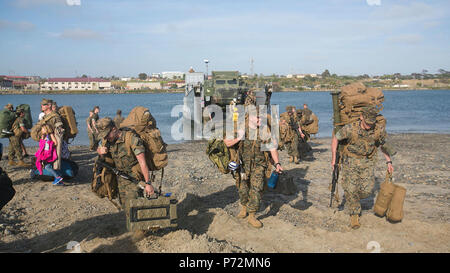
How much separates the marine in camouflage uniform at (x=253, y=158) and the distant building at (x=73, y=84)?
153 meters

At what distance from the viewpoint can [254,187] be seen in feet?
19.4

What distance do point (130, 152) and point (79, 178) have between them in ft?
18.7

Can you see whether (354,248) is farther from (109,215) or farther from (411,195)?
(109,215)

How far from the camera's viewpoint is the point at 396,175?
9.66 meters

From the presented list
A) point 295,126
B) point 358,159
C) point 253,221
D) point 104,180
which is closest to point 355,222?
point 358,159

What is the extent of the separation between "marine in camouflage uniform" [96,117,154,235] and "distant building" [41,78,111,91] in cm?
15298

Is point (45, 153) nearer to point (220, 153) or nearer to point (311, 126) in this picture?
point (220, 153)

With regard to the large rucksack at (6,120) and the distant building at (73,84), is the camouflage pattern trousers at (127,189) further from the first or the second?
the distant building at (73,84)

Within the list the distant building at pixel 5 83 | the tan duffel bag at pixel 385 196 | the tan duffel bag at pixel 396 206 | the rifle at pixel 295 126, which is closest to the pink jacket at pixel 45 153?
the rifle at pixel 295 126

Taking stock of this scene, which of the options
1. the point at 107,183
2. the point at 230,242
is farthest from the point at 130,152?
the point at 230,242

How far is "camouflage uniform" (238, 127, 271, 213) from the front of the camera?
19.2ft

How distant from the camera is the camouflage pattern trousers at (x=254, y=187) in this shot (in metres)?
5.90

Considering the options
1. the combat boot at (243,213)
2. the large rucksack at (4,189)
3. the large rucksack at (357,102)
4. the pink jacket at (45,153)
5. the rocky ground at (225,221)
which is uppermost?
the large rucksack at (357,102)

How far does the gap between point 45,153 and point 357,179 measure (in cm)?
710
